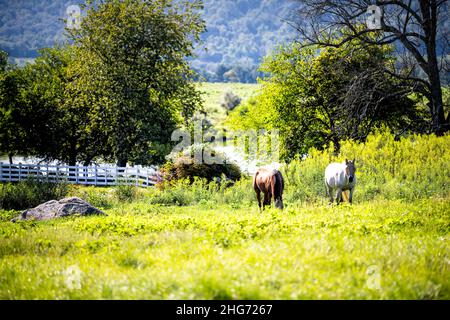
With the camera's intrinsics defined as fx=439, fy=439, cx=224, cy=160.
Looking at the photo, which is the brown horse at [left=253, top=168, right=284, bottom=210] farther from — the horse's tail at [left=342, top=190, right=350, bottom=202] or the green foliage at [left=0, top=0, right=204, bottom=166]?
the green foliage at [left=0, top=0, right=204, bottom=166]

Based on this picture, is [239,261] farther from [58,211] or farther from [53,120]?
[53,120]

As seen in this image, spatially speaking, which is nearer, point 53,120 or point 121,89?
point 121,89

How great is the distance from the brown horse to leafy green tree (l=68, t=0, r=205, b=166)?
16301 mm

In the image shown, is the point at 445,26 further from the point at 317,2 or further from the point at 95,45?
the point at 95,45

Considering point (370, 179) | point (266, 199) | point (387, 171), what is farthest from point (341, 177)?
point (387, 171)

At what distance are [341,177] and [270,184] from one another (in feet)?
7.98

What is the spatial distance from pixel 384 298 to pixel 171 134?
89.2ft

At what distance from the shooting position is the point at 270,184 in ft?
45.0

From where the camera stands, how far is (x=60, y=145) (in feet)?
115

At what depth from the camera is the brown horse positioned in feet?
44.0

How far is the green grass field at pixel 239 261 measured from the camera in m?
5.02

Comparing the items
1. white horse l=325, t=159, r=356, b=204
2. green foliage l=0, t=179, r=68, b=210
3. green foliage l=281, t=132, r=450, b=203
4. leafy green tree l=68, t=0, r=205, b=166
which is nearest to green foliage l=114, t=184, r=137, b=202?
green foliage l=0, t=179, r=68, b=210

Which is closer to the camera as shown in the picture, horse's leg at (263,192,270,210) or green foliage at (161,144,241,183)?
horse's leg at (263,192,270,210)
